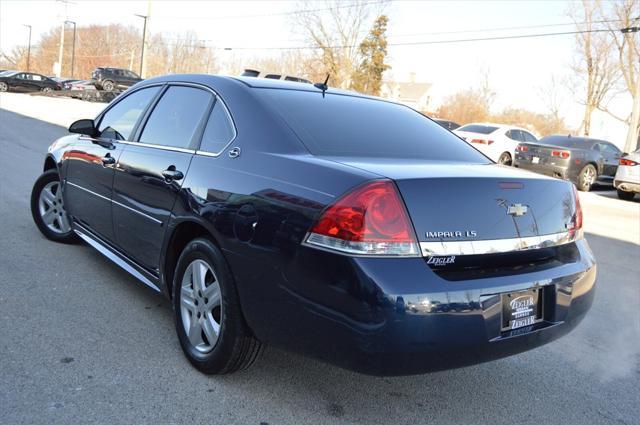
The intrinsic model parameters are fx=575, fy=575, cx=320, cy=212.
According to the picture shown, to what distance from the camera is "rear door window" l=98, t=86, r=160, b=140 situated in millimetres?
4121

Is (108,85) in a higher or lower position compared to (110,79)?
lower

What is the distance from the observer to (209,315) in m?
3.04

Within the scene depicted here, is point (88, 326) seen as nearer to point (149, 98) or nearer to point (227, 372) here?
point (227, 372)

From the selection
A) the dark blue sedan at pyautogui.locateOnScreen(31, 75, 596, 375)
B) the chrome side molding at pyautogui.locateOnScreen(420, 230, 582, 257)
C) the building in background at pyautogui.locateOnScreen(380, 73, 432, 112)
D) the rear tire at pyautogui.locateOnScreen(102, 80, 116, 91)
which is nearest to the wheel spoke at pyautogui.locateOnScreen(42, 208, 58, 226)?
the dark blue sedan at pyautogui.locateOnScreen(31, 75, 596, 375)

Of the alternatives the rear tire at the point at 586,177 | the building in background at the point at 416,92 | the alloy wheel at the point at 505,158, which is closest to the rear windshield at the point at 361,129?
the rear tire at the point at 586,177

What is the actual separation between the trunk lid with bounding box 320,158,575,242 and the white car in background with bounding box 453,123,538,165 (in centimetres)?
1476

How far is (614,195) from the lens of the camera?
615 inches

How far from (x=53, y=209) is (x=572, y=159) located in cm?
1342

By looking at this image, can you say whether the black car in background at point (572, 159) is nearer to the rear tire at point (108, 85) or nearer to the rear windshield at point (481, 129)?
the rear windshield at point (481, 129)

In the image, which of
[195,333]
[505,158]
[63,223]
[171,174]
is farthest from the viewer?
[505,158]

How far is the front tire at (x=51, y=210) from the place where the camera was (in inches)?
204

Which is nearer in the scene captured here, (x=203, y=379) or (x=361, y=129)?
(x=203, y=379)

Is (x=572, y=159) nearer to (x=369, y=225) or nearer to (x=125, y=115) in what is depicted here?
(x=125, y=115)

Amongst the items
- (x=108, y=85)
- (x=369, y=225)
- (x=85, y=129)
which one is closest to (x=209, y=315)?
(x=369, y=225)
